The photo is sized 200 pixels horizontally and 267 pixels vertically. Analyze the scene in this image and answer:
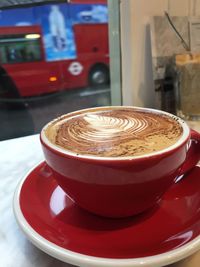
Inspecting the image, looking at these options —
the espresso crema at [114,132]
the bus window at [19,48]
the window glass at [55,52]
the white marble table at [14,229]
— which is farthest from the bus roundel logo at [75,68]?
the espresso crema at [114,132]

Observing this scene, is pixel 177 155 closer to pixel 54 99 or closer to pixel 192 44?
pixel 192 44

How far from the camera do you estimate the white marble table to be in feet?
0.86

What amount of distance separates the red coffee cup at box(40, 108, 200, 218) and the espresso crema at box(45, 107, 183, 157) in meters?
0.01

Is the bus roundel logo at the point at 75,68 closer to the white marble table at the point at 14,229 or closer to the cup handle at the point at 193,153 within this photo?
the white marble table at the point at 14,229

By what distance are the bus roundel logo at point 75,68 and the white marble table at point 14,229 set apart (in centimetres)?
167

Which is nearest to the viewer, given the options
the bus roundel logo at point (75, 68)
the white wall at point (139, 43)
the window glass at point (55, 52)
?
the white wall at point (139, 43)

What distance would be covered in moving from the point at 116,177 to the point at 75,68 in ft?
6.41

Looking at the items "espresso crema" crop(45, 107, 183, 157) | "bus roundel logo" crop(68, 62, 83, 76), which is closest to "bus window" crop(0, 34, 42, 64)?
"bus roundel logo" crop(68, 62, 83, 76)

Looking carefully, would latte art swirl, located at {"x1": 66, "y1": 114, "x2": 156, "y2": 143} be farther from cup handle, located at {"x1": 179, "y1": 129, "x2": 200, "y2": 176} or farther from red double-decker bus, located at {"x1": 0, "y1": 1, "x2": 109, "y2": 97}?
red double-decker bus, located at {"x1": 0, "y1": 1, "x2": 109, "y2": 97}

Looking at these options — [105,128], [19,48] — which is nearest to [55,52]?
[19,48]

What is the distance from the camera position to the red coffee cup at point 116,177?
0.79 ft

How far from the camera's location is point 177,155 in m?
0.26

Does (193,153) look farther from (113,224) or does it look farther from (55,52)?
(55,52)

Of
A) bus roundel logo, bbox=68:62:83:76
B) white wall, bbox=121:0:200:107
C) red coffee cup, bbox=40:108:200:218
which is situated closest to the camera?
red coffee cup, bbox=40:108:200:218
